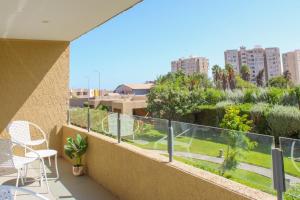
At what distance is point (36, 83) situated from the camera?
652cm

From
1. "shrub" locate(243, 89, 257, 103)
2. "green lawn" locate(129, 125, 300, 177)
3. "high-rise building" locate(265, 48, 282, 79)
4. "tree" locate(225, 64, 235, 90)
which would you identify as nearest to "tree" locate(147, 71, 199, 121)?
"shrub" locate(243, 89, 257, 103)

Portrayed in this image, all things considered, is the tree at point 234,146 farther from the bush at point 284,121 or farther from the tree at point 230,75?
the tree at point 230,75

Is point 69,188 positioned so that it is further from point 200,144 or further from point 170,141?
point 200,144

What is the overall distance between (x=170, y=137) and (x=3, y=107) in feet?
15.7

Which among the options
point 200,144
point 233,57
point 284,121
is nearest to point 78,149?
point 200,144

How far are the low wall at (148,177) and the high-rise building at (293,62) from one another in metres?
82.5

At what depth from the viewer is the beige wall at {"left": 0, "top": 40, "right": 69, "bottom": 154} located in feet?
20.3

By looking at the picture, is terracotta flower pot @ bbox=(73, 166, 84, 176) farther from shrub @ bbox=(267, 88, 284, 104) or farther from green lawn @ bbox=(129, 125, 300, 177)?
shrub @ bbox=(267, 88, 284, 104)

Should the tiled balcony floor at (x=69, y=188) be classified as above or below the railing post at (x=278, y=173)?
below

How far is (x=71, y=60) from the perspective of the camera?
711cm

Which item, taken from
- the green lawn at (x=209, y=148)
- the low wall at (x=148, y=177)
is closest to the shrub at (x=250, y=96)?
the low wall at (x=148, y=177)

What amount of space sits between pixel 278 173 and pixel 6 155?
11.3 feet

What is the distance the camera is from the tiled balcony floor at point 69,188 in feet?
13.2

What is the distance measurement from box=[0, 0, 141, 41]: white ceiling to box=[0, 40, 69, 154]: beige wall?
586mm
